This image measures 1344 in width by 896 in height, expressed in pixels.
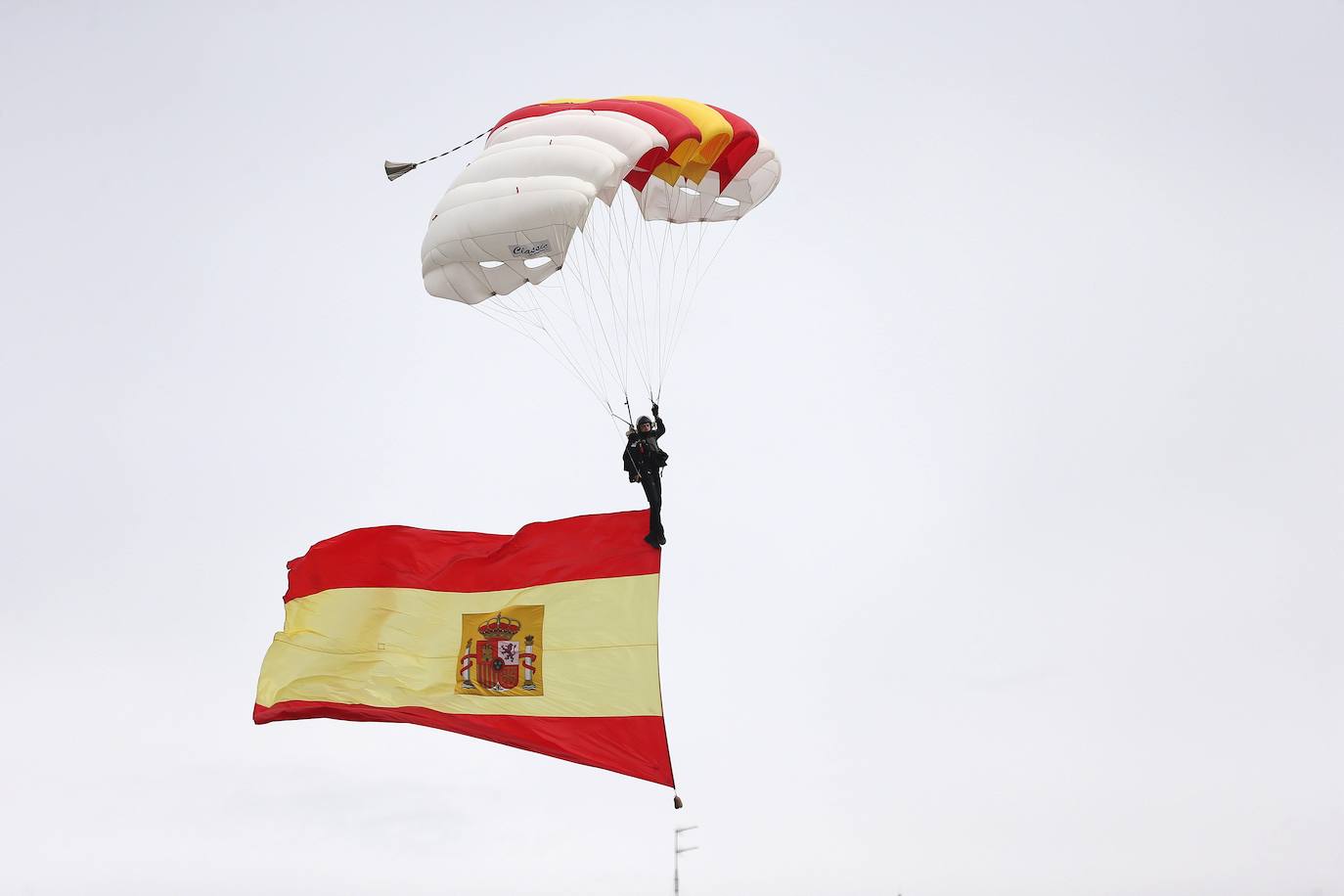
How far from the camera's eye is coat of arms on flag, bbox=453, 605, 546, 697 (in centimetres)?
1323

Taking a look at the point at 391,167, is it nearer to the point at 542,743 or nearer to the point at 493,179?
the point at 493,179

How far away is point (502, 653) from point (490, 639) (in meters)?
0.23

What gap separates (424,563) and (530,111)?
499 cm

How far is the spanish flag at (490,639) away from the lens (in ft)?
41.6

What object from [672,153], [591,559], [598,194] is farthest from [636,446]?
[672,153]

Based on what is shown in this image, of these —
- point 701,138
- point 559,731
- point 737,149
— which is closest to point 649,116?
point 701,138

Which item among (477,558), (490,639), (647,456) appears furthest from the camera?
(477,558)

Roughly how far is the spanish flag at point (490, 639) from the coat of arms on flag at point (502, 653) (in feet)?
0.04

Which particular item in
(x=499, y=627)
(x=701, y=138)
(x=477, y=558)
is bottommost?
(x=499, y=627)

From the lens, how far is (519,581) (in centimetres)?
Result: 1373

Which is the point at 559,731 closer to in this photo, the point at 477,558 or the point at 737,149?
the point at 477,558

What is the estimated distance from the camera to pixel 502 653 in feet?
44.1

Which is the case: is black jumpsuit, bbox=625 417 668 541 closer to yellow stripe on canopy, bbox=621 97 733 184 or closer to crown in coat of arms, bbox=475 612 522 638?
crown in coat of arms, bbox=475 612 522 638

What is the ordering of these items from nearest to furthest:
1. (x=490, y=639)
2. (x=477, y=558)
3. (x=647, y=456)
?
(x=647, y=456) → (x=490, y=639) → (x=477, y=558)
